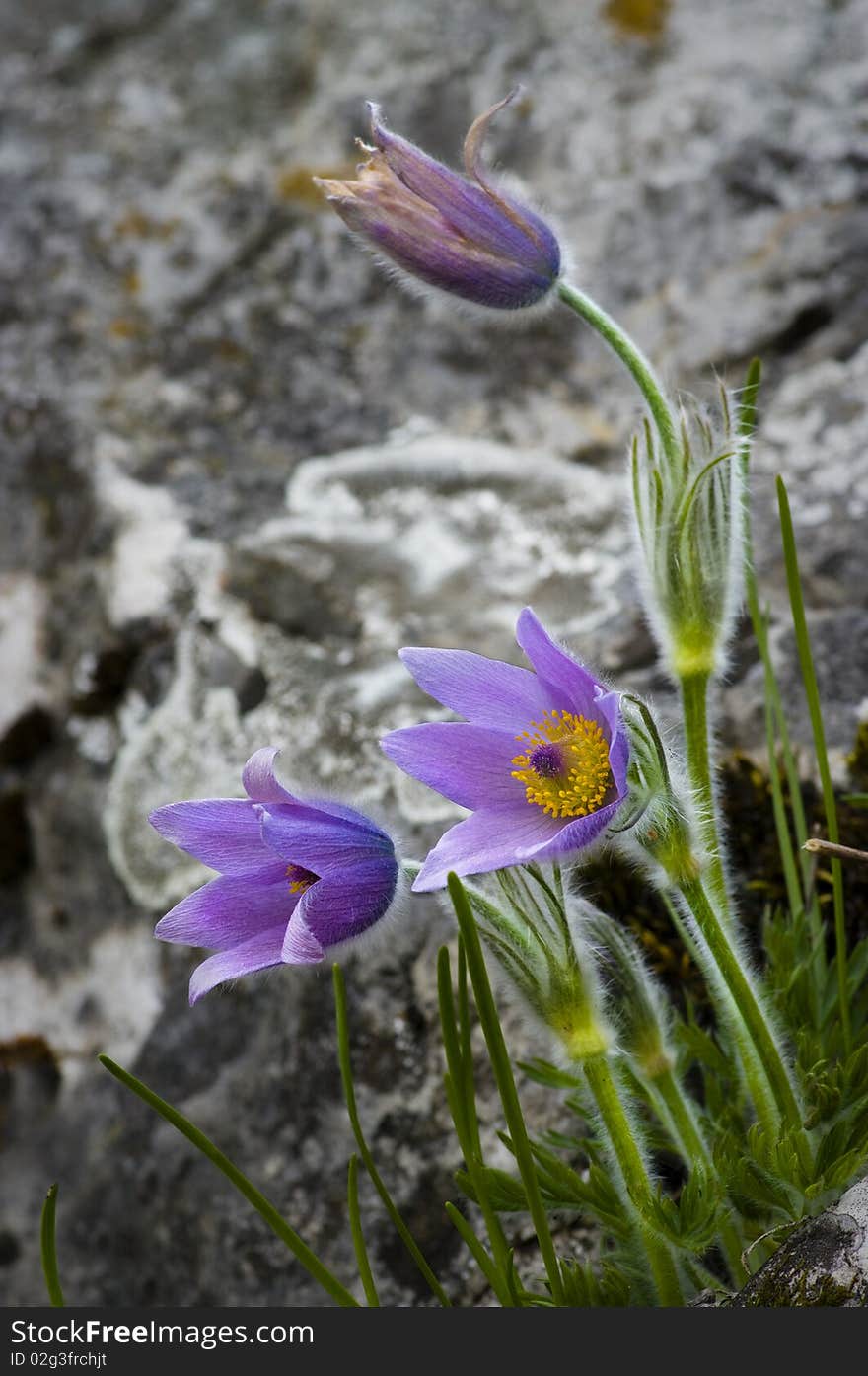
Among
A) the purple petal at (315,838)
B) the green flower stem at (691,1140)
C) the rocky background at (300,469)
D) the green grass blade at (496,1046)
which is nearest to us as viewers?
the green grass blade at (496,1046)

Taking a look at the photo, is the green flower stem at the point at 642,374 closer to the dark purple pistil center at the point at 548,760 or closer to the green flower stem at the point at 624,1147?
the dark purple pistil center at the point at 548,760

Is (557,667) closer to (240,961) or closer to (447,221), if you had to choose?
(240,961)

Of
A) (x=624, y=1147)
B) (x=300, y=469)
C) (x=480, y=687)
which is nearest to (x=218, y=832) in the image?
(x=480, y=687)

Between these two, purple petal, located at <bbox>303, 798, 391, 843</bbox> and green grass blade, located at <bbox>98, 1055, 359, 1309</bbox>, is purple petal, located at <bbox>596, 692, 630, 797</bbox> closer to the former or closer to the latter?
purple petal, located at <bbox>303, 798, 391, 843</bbox>

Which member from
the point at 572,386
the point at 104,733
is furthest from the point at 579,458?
the point at 104,733

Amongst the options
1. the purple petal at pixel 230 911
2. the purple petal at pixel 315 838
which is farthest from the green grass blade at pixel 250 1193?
the purple petal at pixel 315 838

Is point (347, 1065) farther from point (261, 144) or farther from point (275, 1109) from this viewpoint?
point (261, 144)
